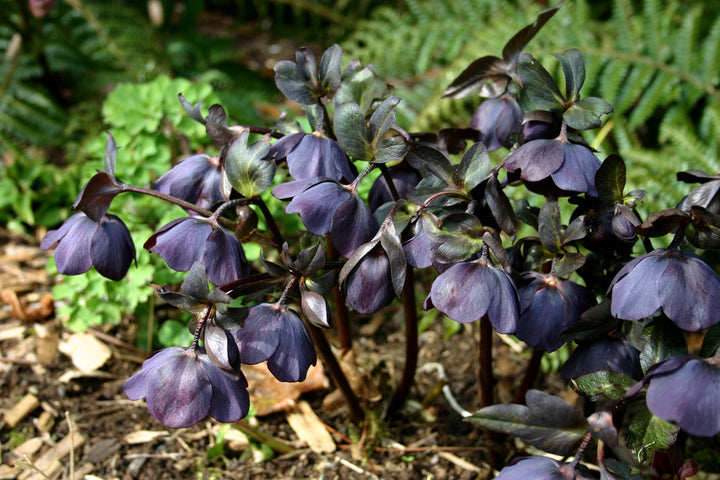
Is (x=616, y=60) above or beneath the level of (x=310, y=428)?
above

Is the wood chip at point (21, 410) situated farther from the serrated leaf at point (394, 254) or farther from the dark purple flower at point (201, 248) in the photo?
the serrated leaf at point (394, 254)

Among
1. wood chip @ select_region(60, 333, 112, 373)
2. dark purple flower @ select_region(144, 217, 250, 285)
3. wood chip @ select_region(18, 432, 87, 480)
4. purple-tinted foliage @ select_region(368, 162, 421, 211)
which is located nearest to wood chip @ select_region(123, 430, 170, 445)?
wood chip @ select_region(18, 432, 87, 480)

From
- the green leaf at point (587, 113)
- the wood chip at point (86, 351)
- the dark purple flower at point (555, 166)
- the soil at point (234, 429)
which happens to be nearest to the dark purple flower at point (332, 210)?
the dark purple flower at point (555, 166)

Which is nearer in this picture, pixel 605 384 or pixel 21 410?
pixel 605 384

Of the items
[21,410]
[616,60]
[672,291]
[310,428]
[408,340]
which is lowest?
[310,428]

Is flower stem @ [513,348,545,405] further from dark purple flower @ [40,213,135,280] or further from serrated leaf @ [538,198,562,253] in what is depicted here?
dark purple flower @ [40,213,135,280]

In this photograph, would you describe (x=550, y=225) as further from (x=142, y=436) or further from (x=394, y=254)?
(x=142, y=436)

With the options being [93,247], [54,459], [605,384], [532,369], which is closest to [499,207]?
[605,384]
